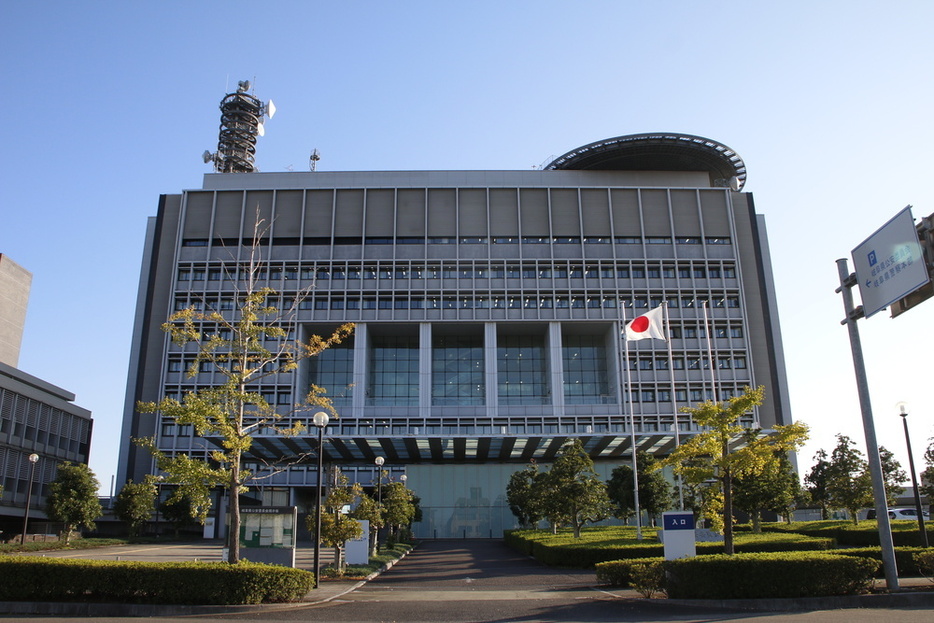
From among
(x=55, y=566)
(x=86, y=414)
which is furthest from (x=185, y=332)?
(x=86, y=414)

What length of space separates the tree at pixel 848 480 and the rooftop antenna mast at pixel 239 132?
73367mm

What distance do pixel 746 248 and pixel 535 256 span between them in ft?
75.3

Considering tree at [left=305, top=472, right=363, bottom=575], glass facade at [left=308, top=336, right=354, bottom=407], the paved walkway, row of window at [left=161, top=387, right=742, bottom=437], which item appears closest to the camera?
the paved walkway

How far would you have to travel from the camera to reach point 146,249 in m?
77.0

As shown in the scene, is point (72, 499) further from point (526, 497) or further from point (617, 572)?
point (617, 572)

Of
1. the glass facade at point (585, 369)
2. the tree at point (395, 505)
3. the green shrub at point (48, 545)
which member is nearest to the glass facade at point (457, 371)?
the glass facade at point (585, 369)

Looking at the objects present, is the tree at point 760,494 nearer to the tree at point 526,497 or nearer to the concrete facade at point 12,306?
the tree at point 526,497

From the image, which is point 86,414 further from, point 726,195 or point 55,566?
point 726,195

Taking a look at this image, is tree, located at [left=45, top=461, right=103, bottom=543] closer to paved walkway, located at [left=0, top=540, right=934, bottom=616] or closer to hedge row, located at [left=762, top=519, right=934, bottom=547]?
paved walkway, located at [left=0, top=540, right=934, bottom=616]

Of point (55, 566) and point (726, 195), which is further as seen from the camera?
point (726, 195)

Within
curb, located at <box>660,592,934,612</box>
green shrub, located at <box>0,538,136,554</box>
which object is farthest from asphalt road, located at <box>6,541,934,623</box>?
green shrub, located at <box>0,538,136,554</box>

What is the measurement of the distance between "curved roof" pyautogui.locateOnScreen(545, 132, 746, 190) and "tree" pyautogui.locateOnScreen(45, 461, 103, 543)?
56.2 metres

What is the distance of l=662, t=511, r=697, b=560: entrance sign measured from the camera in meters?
24.2

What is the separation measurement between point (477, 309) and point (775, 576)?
174 feet
